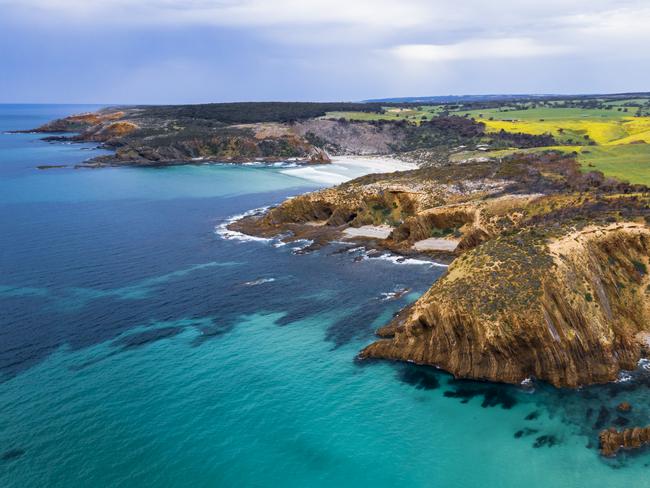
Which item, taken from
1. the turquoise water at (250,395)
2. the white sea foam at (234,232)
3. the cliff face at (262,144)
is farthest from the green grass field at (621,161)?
the cliff face at (262,144)

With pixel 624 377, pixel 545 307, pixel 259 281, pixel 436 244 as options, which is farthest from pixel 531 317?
pixel 436 244

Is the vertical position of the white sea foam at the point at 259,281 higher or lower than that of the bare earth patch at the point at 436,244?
lower

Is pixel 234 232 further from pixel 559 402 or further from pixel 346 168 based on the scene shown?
pixel 346 168

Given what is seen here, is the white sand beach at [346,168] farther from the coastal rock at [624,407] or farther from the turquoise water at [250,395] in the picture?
the coastal rock at [624,407]

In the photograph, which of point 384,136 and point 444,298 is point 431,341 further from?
point 384,136

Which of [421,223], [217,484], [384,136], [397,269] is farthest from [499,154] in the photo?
[217,484]
